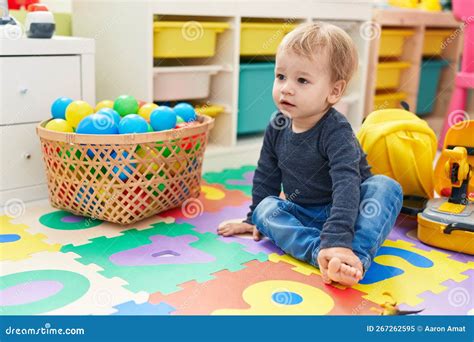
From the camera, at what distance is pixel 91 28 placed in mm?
1744

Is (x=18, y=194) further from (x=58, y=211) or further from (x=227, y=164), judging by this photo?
(x=227, y=164)

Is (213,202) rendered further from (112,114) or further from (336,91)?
(336,91)

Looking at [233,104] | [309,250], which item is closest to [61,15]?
[233,104]

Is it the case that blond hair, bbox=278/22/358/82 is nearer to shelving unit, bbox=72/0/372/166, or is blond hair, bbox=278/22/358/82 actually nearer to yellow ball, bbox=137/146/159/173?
yellow ball, bbox=137/146/159/173

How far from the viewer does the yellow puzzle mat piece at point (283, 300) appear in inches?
36.3

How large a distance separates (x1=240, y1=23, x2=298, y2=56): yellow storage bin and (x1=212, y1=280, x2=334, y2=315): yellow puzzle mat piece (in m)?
1.08

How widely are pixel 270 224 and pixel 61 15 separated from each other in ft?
3.59

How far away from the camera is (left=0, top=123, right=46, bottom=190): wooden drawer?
4.60 ft

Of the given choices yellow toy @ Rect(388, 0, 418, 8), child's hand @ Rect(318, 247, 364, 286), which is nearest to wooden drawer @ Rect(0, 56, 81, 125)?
child's hand @ Rect(318, 247, 364, 286)

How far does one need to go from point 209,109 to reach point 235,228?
0.68 m

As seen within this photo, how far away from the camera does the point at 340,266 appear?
3.30ft

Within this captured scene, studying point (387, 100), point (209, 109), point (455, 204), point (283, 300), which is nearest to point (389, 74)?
point (387, 100)

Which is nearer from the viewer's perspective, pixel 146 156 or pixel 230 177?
pixel 146 156

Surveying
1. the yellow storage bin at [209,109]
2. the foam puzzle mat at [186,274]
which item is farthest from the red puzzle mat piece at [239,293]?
the yellow storage bin at [209,109]
